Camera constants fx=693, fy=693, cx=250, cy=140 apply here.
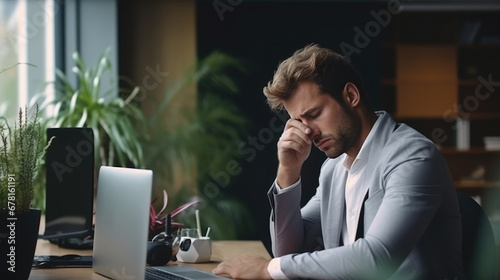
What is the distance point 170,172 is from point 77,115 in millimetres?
854

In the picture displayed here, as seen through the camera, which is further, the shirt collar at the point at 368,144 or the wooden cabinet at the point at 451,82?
the wooden cabinet at the point at 451,82

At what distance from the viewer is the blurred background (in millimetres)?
4648

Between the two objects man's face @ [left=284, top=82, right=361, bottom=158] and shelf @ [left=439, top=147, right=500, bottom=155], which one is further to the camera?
shelf @ [left=439, top=147, right=500, bottom=155]

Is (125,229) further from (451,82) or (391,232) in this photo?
(451,82)

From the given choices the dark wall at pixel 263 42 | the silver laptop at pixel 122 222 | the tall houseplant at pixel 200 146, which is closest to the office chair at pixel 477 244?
the silver laptop at pixel 122 222

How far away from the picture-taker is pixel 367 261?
1692 mm

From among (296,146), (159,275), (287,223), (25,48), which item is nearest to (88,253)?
(159,275)

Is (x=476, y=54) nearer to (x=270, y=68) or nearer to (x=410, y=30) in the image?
(x=410, y=30)

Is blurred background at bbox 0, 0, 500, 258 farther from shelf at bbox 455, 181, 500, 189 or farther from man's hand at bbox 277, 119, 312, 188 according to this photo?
man's hand at bbox 277, 119, 312, 188

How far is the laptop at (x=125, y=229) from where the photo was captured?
1.71 m

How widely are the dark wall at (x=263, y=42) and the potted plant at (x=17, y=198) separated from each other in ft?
14.7

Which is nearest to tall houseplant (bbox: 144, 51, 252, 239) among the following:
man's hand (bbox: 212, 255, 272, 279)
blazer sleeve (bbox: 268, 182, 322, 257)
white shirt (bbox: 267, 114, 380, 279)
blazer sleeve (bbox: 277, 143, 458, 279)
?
blazer sleeve (bbox: 268, 182, 322, 257)

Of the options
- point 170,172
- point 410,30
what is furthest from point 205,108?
point 410,30

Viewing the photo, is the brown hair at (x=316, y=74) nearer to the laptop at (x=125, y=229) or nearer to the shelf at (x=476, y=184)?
the laptop at (x=125, y=229)
